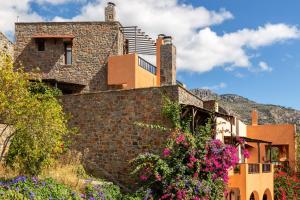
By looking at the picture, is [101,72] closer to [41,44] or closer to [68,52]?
[68,52]

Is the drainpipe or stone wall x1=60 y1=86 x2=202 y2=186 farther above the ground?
the drainpipe

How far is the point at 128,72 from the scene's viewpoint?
1004 inches

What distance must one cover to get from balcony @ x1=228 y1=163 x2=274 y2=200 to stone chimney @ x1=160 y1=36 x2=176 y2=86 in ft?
27.5

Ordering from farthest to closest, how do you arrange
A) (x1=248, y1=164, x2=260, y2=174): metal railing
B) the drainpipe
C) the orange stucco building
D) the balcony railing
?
1. the orange stucco building
2. the drainpipe
3. the balcony railing
4. (x1=248, y1=164, x2=260, y2=174): metal railing

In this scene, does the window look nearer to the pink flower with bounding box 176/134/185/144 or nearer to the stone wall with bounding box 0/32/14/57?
the stone wall with bounding box 0/32/14/57

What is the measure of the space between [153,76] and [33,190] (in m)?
16.0

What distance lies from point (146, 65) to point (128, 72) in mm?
1939

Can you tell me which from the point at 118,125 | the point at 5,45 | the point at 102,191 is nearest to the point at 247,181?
the point at 118,125

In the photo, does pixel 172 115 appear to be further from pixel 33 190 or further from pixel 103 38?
pixel 103 38

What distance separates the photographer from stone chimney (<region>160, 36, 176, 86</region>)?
26.9 metres

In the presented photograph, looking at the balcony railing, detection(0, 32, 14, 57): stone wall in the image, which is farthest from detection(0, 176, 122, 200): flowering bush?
the balcony railing

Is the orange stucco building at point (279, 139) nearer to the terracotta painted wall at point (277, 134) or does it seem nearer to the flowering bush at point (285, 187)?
the terracotta painted wall at point (277, 134)

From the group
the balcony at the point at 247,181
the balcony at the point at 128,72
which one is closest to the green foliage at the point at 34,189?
the balcony at the point at 247,181

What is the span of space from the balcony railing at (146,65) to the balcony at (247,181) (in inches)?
372
